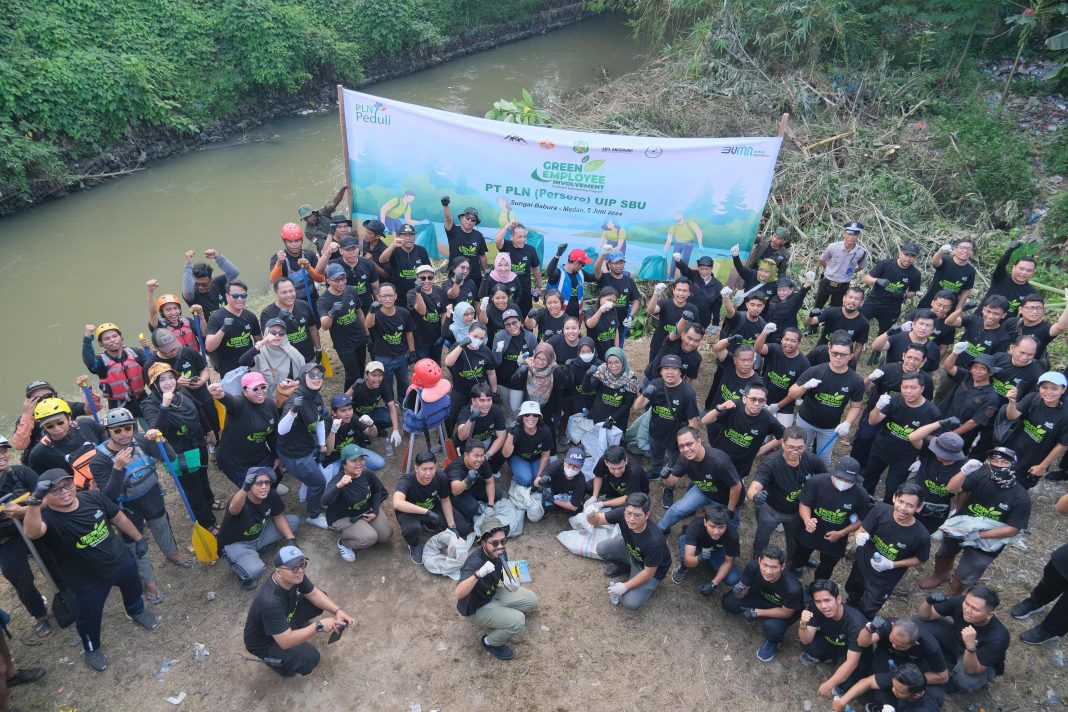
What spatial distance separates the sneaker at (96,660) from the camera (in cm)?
567

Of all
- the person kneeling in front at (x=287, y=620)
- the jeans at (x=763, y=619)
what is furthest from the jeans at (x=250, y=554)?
the jeans at (x=763, y=619)

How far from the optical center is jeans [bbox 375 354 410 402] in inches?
314

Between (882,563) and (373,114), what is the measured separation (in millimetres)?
8349

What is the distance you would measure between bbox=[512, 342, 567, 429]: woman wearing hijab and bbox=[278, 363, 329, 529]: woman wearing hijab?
213cm

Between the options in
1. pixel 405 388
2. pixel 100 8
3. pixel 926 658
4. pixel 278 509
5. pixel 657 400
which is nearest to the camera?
pixel 926 658

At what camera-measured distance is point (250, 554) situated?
6.38 metres

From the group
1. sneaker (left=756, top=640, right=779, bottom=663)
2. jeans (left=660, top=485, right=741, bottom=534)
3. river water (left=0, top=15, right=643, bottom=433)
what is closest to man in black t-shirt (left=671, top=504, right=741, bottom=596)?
jeans (left=660, top=485, right=741, bottom=534)

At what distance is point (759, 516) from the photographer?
653 centimetres

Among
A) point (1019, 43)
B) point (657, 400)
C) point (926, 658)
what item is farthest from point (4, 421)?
point (1019, 43)

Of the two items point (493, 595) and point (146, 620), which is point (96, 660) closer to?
point (146, 620)

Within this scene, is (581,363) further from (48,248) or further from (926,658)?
(48,248)

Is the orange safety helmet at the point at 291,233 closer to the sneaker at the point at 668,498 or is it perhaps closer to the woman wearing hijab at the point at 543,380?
the woman wearing hijab at the point at 543,380

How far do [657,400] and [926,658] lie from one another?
3155mm

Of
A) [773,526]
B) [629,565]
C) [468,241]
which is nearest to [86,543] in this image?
[629,565]
